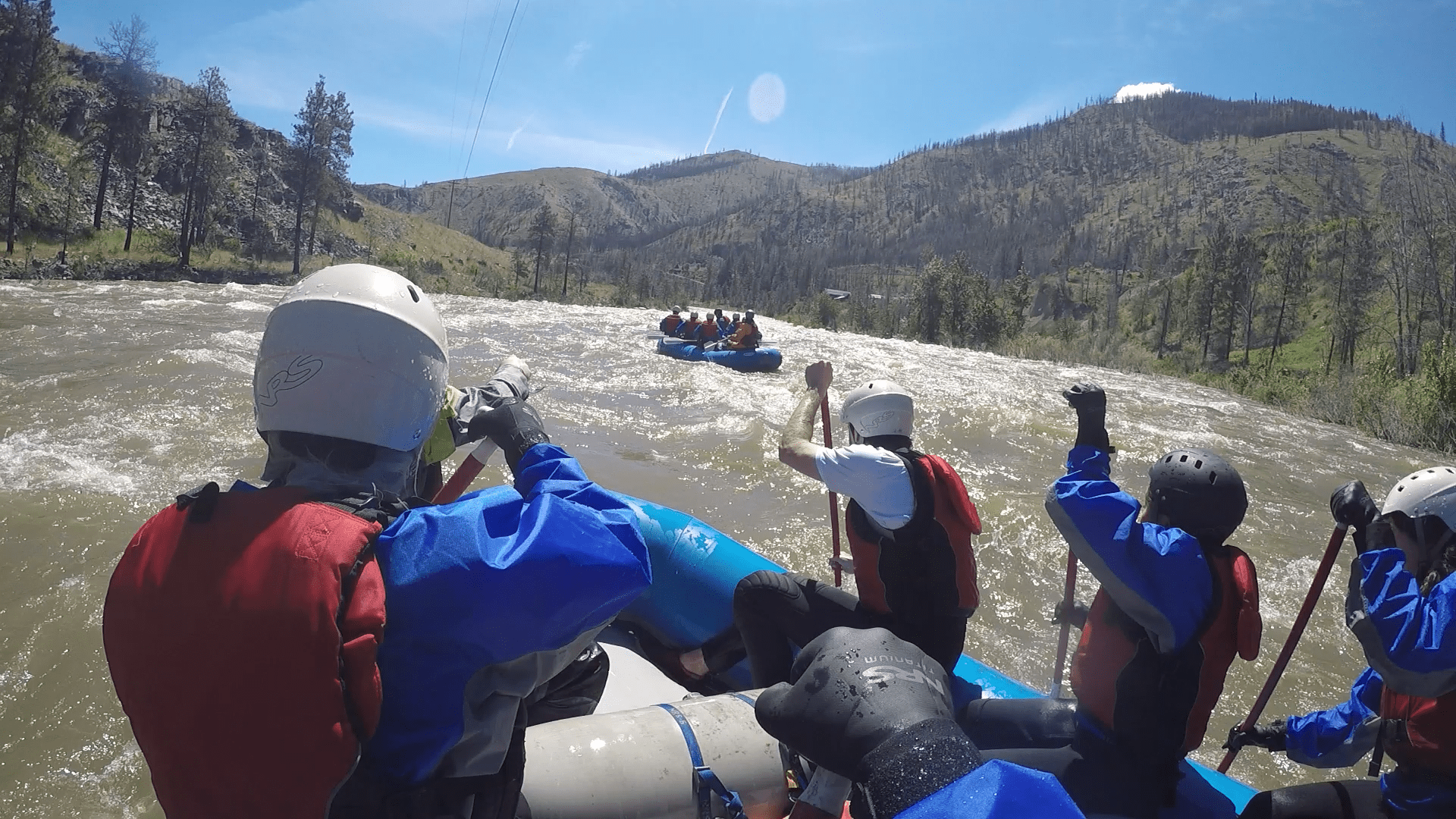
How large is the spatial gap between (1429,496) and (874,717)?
9.20ft

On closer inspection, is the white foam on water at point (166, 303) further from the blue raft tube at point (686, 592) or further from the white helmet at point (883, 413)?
the white helmet at point (883, 413)

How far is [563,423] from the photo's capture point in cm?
1170

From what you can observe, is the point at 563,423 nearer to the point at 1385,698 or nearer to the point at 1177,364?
the point at 1385,698

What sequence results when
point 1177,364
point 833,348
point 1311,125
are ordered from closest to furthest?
point 833,348
point 1177,364
point 1311,125

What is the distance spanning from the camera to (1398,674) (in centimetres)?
235

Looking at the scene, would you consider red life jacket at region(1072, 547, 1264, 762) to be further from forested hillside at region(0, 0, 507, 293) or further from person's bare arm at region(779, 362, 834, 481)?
forested hillside at region(0, 0, 507, 293)

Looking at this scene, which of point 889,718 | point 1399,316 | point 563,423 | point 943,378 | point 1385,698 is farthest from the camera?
point 1399,316

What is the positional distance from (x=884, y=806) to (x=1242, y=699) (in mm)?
5572

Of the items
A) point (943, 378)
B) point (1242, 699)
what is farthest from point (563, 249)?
A: point (1242, 699)

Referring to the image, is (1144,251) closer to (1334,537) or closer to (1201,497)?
(1334,537)

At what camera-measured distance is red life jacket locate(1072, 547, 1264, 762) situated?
2461 mm

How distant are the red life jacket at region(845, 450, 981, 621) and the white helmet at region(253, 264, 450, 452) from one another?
85.3 inches

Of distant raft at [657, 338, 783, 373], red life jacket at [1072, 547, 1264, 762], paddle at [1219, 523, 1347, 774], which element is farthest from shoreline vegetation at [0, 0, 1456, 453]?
red life jacket at [1072, 547, 1264, 762]

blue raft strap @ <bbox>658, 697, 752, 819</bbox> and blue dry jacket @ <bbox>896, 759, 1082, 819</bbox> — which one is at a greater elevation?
blue dry jacket @ <bbox>896, 759, 1082, 819</bbox>
